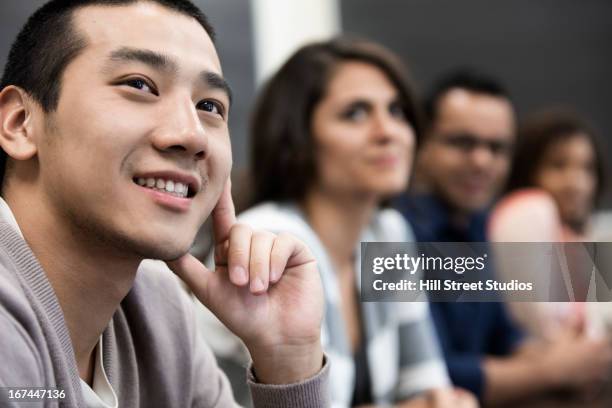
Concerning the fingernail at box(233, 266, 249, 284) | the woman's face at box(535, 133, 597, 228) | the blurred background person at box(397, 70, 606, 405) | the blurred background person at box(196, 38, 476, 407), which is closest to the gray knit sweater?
the fingernail at box(233, 266, 249, 284)

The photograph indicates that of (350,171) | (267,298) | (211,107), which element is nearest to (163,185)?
(211,107)

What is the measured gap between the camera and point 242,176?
58.9 inches

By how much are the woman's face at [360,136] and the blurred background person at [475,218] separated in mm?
199

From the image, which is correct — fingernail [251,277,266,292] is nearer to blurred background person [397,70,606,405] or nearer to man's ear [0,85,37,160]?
man's ear [0,85,37,160]

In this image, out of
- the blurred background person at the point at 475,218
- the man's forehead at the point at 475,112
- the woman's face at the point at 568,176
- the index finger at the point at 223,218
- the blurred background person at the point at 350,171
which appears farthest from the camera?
the woman's face at the point at 568,176

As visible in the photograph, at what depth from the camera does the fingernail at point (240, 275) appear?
2.45ft

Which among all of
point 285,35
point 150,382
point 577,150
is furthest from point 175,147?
point 285,35

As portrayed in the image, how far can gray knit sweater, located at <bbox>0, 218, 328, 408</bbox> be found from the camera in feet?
1.89

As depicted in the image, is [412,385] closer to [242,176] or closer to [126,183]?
[242,176]

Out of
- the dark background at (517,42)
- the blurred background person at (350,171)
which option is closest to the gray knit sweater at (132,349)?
the blurred background person at (350,171)

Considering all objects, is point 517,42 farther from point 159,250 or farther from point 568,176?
point 159,250

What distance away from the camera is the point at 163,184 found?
65 centimetres

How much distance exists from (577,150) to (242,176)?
116cm

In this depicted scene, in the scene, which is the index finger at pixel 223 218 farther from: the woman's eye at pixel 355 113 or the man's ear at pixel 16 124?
the woman's eye at pixel 355 113
